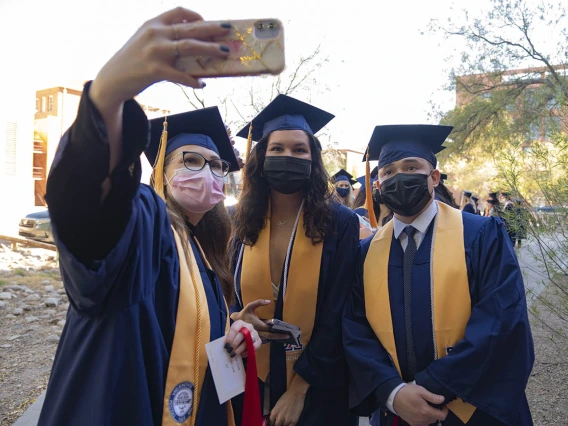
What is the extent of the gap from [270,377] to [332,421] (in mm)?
416

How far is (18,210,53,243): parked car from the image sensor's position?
14.5m

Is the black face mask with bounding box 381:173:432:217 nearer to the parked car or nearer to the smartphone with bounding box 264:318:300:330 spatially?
the smartphone with bounding box 264:318:300:330

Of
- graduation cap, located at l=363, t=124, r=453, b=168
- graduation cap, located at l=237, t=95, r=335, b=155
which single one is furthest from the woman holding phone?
graduation cap, located at l=363, t=124, r=453, b=168

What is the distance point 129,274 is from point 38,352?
5.01 metres

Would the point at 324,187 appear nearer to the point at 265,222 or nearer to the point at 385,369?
the point at 265,222

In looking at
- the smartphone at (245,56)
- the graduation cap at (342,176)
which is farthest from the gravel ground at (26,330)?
the graduation cap at (342,176)

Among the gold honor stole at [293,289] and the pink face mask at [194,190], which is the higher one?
the pink face mask at [194,190]

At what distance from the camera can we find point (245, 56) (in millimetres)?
906

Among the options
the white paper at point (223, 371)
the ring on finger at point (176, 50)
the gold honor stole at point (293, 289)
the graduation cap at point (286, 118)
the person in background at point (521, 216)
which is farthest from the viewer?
A: the person in background at point (521, 216)

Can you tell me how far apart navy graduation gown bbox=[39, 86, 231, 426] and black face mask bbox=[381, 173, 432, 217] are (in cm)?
120

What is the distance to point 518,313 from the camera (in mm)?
1945

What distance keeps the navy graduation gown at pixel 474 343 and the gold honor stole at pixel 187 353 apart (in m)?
0.87

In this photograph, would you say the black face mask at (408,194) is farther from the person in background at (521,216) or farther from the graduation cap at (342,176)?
the graduation cap at (342,176)

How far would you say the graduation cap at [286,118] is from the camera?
266cm
